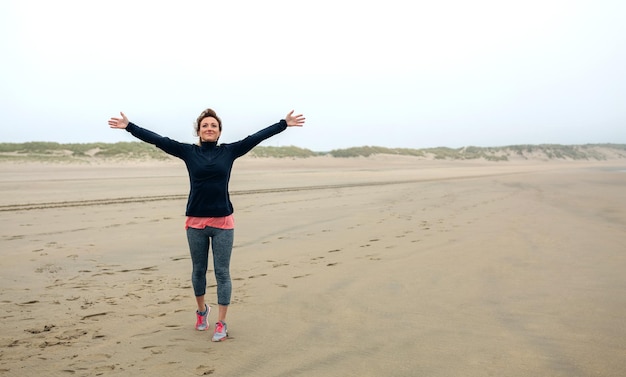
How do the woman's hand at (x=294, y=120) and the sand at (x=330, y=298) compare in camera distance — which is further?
the woman's hand at (x=294, y=120)

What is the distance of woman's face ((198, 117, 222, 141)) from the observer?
12.6 feet

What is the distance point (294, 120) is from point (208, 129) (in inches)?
31.3

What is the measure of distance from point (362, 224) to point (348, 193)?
6848 millimetres

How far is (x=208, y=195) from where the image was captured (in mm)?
3764

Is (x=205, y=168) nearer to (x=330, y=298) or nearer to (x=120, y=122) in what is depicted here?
(x=120, y=122)

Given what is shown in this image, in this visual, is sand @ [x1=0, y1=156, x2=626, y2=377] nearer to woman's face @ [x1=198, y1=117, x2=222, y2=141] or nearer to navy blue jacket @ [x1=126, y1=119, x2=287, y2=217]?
navy blue jacket @ [x1=126, y1=119, x2=287, y2=217]

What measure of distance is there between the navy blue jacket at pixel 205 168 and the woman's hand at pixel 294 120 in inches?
18.2

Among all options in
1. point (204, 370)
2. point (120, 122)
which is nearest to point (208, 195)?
point (120, 122)

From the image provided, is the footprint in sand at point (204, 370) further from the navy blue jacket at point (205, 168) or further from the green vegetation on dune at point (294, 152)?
the green vegetation on dune at point (294, 152)

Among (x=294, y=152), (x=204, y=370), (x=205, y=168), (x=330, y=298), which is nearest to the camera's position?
(x=204, y=370)

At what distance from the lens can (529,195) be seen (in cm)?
1500

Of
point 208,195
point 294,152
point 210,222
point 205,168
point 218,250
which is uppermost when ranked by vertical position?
point 294,152

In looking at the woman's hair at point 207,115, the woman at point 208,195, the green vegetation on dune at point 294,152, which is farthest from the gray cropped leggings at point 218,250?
the green vegetation on dune at point 294,152

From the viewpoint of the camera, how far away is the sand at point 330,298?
325 cm
